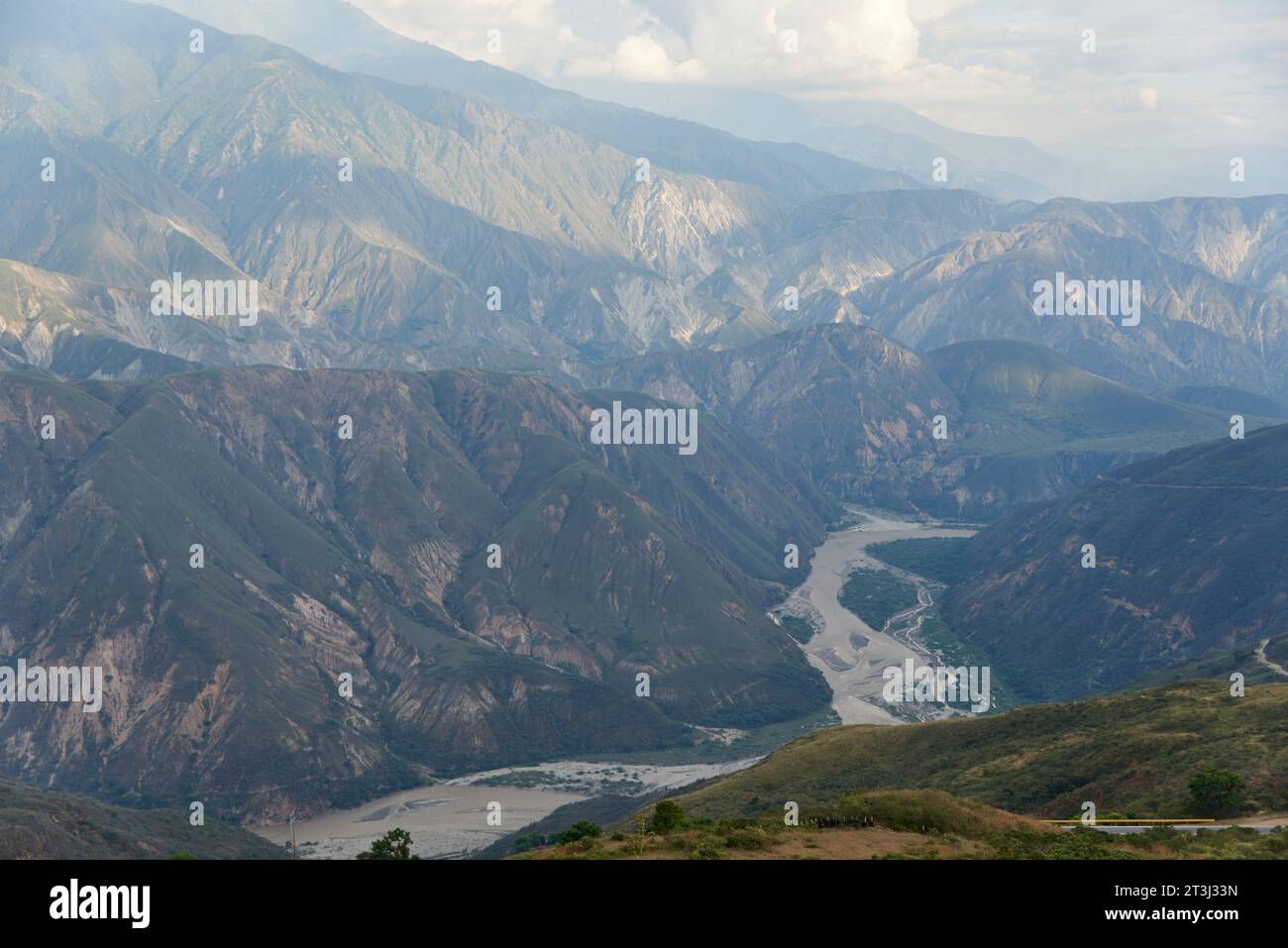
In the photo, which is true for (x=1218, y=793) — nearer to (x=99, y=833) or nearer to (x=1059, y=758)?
(x=1059, y=758)

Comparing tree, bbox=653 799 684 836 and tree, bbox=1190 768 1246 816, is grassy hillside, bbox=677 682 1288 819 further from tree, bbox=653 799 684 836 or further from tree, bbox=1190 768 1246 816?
tree, bbox=653 799 684 836

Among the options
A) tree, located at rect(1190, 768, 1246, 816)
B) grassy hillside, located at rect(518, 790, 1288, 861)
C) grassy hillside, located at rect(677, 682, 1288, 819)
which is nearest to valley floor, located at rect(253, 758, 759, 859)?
grassy hillside, located at rect(677, 682, 1288, 819)

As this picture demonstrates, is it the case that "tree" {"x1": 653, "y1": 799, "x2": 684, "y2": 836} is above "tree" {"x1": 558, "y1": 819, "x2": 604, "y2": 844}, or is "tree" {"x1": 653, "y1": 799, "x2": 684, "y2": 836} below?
above

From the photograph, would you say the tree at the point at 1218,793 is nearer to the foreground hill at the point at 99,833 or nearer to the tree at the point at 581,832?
the tree at the point at 581,832

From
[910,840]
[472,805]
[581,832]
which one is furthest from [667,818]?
[472,805]
